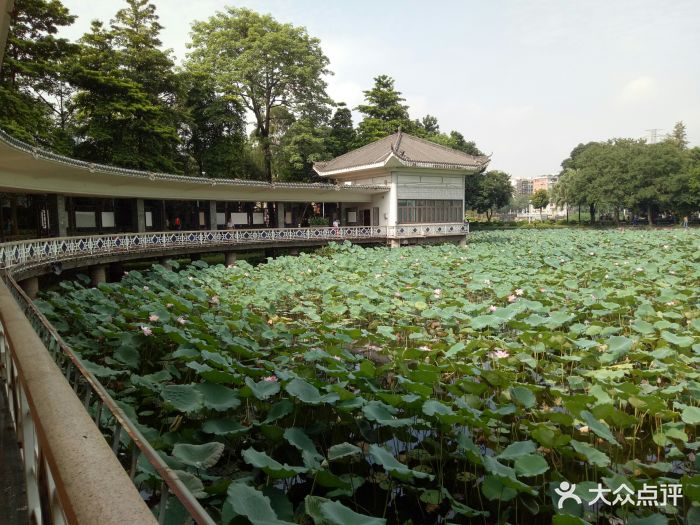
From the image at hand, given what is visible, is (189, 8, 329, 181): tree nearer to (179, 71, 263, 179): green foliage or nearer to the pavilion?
(179, 71, 263, 179): green foliage

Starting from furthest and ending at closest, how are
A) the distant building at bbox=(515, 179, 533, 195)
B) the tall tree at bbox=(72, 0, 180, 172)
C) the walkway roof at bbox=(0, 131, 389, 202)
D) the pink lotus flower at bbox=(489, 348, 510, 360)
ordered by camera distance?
1. the distant building at bbox=(515, 179, 533, 195)
2. the tall tree at bbox=(72, 0, 180, 172)
3. the walkway roof at bbox=(0, 131, 389, 202)
4. the pink lotus flower at bbox=(489, 348, 510, 360)

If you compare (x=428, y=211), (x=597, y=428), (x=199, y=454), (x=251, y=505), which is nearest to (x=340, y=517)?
(x=251, y=505)

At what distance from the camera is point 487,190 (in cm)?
4141

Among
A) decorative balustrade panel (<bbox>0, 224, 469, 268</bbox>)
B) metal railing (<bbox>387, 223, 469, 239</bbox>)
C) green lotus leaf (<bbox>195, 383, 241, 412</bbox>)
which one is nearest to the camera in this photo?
green lotus leaf (<bbox>195, 383, 241, 412</bbox>)

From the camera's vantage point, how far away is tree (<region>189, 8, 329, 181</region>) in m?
24.8

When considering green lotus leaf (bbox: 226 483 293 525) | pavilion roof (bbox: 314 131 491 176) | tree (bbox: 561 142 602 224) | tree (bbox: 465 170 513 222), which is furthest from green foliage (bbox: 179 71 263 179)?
tree (bbox: 561 142 602 224)

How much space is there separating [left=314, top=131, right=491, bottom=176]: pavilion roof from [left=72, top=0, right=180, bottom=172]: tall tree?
775 centimetres

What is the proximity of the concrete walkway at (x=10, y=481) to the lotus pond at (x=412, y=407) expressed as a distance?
0.49 metres

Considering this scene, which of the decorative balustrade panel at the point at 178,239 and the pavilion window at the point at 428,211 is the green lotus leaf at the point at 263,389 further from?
the pavilion window at the point at 428,211

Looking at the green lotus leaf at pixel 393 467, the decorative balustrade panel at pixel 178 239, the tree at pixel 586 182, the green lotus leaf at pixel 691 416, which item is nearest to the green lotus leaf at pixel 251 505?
the green lotus leaf at pixel 393 467

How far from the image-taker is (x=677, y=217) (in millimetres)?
41719

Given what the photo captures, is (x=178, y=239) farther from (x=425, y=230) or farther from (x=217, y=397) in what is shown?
(x=217, y=397)

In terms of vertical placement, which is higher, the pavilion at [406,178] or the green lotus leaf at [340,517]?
the pavilion at [406,178]

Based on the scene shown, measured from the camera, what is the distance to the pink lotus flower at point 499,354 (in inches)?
195
